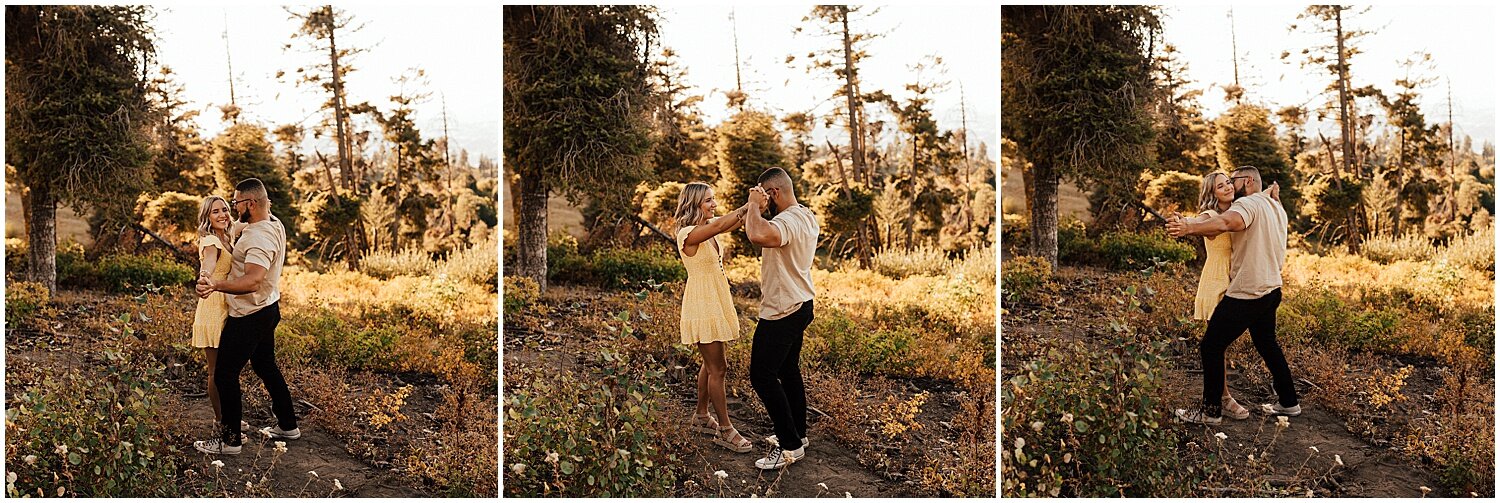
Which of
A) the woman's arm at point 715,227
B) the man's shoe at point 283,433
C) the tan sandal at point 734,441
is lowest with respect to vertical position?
the tan sandal at point 734,441

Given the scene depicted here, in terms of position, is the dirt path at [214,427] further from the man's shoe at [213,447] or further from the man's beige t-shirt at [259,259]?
the man's beige t-shirt at [259,259]

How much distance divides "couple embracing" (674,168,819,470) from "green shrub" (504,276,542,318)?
0.81m

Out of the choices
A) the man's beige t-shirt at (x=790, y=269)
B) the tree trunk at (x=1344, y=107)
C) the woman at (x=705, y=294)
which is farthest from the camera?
the tree trunk at (x=1344, y=107)

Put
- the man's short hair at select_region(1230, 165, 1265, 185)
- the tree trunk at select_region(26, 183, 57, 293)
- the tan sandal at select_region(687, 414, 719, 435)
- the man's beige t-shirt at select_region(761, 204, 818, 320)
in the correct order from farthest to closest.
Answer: the tree trunk at select_region(26, 183, 57, 293), the tan sandal at select_region(687, 414, 719, 435), the man's short hair at select_region(1230, 165, 1265, 185), the man's beige t-shirt at select_region(761, 204, 818, 320)

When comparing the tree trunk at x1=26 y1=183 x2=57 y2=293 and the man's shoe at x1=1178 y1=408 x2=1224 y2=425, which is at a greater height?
Answer: the tree trunk at x1=26 y1=183 x2=57 y2=293

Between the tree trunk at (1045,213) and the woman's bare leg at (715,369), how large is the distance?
5.12 ft

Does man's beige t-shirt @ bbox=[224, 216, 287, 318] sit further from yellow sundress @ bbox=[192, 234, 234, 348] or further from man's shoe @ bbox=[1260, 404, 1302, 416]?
man's shoe @ bbox=[1260, 404, 1302, 416]

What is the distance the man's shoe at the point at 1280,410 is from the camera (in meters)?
4.26

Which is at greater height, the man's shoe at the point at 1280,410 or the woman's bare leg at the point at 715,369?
the woman's bare leg at the point at 715,369

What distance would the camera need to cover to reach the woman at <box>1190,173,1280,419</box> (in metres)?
4.20

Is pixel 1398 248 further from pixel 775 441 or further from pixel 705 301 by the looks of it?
pixel 705 301

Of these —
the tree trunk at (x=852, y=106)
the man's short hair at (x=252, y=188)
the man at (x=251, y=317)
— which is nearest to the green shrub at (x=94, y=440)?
the man at (x=251, y=317)

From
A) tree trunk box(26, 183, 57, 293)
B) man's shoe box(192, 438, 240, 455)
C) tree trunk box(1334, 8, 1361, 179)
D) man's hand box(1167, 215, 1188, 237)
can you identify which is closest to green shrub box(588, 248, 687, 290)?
man's shoe box(192, 438, 240, 455)

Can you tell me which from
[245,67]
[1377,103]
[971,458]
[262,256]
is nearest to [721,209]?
[971,458]
